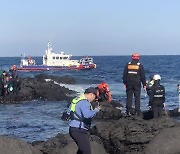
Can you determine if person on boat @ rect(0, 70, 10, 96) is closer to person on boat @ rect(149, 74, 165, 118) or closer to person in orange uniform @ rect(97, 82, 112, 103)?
person in orange uniform @ rect(97, 82, 112, 103)

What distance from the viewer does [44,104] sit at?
27031 mm

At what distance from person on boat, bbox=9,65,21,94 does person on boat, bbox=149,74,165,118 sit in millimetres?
13830

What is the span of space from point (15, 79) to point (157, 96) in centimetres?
1444

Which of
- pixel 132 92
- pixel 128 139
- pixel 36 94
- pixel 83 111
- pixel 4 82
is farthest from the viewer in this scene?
pixel 36 94

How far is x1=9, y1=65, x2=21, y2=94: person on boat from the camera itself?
26219mm

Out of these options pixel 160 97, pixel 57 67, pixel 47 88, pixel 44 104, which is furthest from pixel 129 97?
pixel 57 67

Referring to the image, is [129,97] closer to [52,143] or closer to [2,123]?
[52,143]

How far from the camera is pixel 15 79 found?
87.2ft

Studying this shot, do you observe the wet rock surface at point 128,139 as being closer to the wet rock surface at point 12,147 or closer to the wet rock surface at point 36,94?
the wet rock surface at point 12,147

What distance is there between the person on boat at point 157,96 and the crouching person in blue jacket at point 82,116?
5.36 meters

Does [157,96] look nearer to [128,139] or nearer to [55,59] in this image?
[128,139]

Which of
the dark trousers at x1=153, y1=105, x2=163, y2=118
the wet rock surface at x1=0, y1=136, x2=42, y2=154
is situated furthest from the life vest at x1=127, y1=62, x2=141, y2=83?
the wet rock surface at x1=0, y1=136, x2=42, y2=154

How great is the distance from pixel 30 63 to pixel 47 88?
37.1 meters

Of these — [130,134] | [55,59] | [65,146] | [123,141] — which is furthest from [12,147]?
[55,59]
